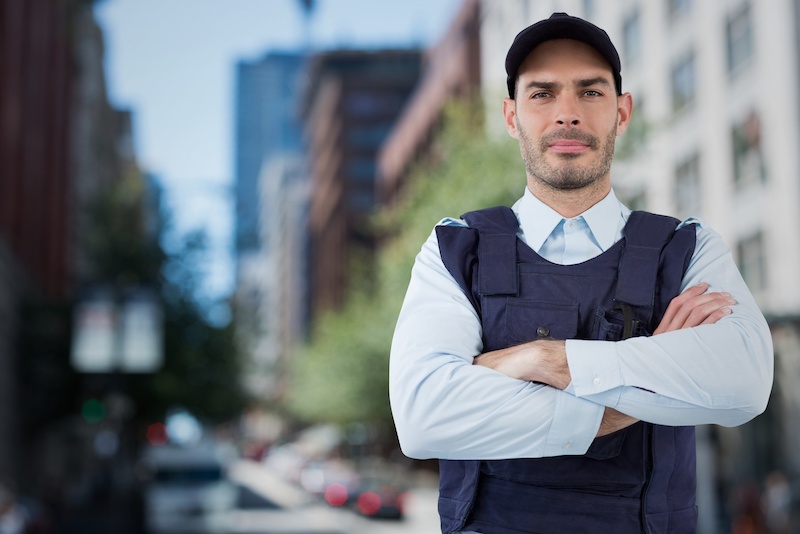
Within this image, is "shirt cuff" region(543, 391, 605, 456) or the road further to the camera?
the road

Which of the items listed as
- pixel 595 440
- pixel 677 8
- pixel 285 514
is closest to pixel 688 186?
pixel 677 8

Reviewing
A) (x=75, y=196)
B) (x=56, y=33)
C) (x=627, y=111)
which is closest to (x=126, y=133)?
(x=75, y=196)

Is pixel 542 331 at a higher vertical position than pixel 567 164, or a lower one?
lower

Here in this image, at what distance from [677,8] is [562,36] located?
115 ft

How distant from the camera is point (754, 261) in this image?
31.1m

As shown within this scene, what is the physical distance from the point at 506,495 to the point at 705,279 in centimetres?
65

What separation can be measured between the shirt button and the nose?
46cm

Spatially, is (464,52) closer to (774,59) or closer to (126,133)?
(774,59)

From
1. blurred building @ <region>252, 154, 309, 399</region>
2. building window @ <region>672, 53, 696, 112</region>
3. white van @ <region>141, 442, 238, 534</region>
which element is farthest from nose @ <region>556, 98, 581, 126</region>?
blurred building @ <region>252, 154, 309, 399</region>

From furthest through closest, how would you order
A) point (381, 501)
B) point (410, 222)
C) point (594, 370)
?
1. point (381, 501)
2. point (410, 222)
3. point (594, 370)

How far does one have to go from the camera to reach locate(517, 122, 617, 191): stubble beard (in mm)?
2469

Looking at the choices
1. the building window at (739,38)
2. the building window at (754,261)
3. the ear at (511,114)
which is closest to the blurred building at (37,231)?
the building window at (754,261)

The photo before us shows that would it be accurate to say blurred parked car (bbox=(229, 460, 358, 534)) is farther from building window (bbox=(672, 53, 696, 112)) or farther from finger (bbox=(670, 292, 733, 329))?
finger (bbox=(670, 292, 733, 329))

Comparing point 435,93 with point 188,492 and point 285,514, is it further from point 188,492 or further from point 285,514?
point 188,492
